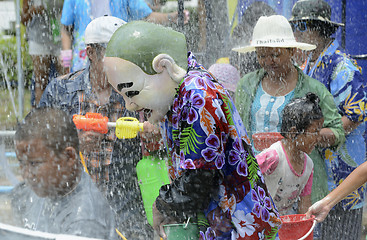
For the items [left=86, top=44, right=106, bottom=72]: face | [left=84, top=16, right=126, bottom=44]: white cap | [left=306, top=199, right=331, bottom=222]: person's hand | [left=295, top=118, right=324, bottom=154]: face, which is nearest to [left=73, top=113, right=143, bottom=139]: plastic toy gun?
[left=86, top=44, right=106, bottom=72]: face

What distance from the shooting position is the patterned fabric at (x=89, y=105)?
4.24 m

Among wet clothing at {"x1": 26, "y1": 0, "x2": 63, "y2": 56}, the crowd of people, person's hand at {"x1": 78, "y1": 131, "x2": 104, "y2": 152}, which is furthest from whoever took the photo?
wet clothing at {"x1": 26, "y1": 0, "x2": 63, "y2": 56}

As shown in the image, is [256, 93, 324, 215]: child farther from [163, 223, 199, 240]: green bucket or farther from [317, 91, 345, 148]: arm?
[163, 223, 199, 240]: green bucket

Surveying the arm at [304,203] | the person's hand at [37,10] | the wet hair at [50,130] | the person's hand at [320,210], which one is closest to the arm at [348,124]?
the arm at [304,203]

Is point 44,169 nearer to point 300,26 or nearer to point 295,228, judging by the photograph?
point 295,228

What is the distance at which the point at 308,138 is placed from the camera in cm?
369

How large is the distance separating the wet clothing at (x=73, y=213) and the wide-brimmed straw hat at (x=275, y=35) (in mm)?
2193

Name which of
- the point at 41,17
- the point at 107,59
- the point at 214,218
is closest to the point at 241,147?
the point at 214,218

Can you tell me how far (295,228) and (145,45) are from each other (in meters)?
1.38

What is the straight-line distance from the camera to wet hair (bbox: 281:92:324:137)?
372cm

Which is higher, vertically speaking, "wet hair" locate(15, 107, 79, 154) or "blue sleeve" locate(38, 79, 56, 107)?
"wet hair" locate(15, 107, 79, 154)

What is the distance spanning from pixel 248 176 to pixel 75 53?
314cm

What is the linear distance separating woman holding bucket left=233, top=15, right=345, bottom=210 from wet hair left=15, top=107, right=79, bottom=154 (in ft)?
6.29

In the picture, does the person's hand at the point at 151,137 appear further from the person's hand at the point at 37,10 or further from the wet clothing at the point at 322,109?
the person's hand at the point at 37,10
